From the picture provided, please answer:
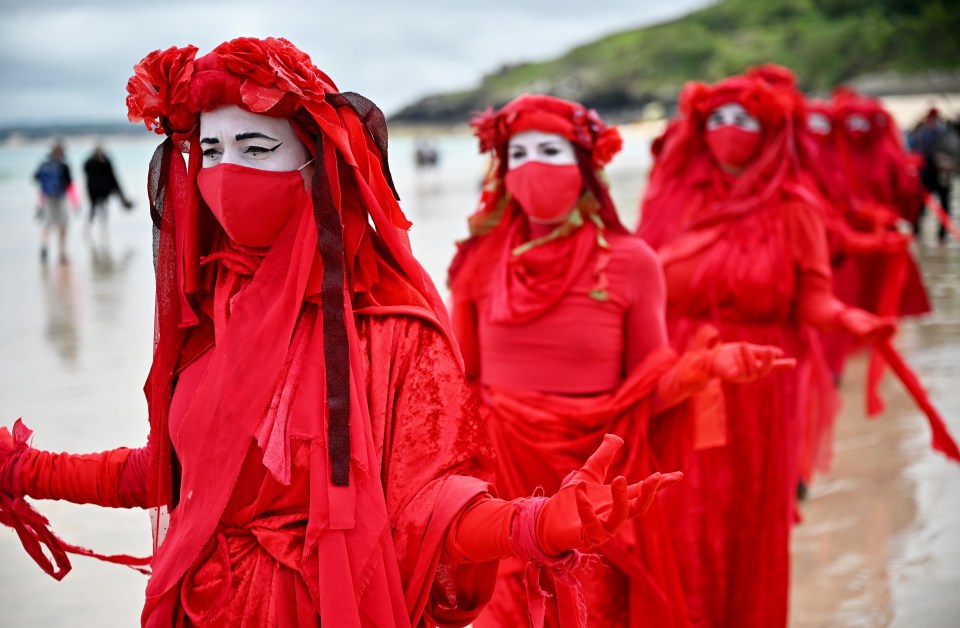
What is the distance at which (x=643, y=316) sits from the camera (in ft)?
12.3

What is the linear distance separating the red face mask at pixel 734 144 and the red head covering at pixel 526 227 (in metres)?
1.22

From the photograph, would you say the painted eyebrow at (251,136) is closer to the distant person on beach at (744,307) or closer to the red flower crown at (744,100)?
the distant person on beach at (744,307)

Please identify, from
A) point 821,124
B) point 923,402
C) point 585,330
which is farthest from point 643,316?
point 821,124

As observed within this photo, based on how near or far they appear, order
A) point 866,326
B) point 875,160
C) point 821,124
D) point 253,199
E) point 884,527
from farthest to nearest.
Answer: point 875,160 < point 821,124 < point 884,527 < point 866,326 < point 253,199

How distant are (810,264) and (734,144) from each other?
0.67 metres

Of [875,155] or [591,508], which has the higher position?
[875,155]

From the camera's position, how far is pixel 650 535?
3588 mm

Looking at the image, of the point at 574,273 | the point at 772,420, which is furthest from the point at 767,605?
the point at 574,273

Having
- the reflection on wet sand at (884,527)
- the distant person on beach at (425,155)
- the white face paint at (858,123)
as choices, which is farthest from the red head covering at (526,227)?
the distant person on beach at (425,155)

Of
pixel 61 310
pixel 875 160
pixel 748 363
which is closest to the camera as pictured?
pixel 748 363

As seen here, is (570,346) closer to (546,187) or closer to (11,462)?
(546,187)

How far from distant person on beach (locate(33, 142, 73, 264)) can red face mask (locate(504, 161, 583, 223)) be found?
1398cm

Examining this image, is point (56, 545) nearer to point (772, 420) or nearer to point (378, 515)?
point (378, 515)

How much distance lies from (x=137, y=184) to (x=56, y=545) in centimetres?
4605
